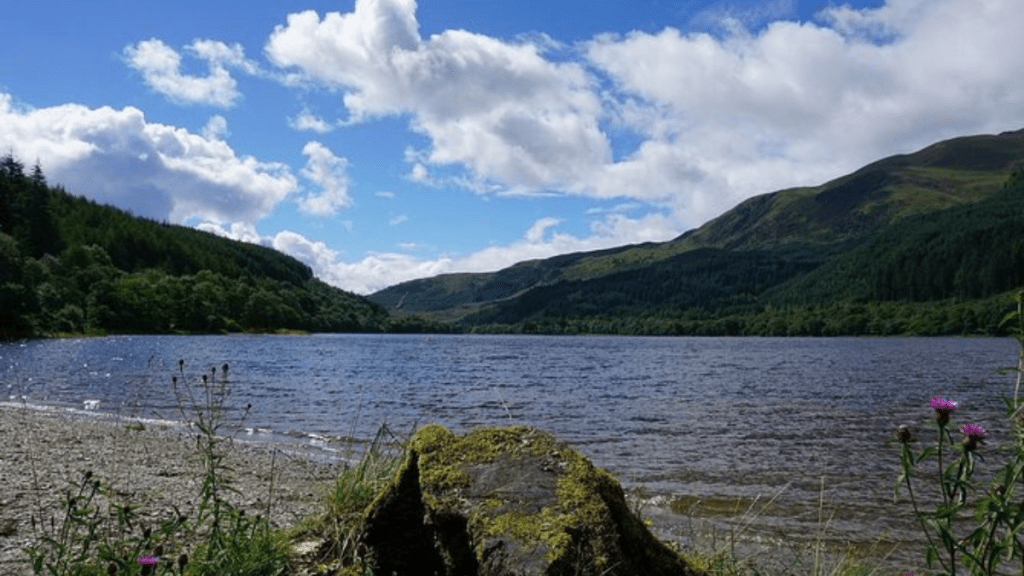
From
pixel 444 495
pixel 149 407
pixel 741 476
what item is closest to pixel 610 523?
pixel 444 495

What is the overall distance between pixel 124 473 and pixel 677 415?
74.9 feet

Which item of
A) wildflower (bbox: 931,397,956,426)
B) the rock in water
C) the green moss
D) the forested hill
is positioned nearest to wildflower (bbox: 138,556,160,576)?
the rock in water

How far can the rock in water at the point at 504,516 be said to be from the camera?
15.8 feet

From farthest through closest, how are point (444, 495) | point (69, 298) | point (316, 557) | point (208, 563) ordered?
point (69, 298)
point (316, 557)
point (444, 495)
point (208, 563)

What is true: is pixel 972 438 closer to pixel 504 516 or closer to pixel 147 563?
pixel 504 516

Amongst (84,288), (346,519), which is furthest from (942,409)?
(84,288)

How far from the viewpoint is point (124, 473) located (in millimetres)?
12711

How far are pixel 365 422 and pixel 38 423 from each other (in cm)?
1027

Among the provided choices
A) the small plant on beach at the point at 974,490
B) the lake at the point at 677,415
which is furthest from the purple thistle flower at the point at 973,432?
the lake at the point at 677,415

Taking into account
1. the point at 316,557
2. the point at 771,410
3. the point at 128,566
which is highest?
the point at 128,566

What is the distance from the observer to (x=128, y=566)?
4449mm

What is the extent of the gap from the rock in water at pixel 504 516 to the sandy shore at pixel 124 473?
1.19 metres

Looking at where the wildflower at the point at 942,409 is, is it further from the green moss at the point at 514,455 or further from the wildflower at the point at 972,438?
the green moss at the point at 514,455

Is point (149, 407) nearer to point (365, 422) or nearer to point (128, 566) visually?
point (365, 422)
